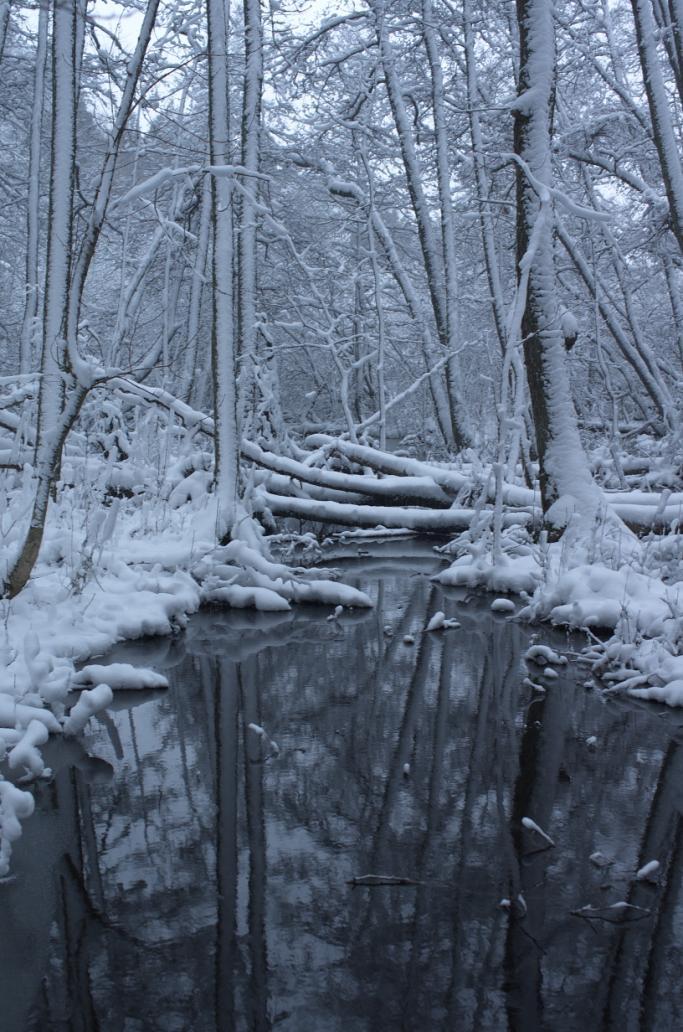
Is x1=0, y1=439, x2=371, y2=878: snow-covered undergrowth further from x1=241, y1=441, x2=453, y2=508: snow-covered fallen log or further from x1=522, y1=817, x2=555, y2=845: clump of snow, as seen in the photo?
x1=522, y1=817, x2=555, y2=845: clump of snow

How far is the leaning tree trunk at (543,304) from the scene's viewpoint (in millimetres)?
8633

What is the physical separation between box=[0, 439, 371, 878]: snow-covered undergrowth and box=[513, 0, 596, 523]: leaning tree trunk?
2.13m

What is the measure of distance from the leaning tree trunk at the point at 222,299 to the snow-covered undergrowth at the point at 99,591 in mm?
237

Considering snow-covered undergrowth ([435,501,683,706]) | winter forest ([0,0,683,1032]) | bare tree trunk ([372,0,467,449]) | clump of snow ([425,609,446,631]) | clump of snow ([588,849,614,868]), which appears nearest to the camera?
winter forest ([0,0,683,1032])

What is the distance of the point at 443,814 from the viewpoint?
4.08 metres

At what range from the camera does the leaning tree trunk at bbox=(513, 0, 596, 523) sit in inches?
340

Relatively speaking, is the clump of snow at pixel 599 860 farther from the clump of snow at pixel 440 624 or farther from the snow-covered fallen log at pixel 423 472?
the snow-covered fallen log at pixel 423 472

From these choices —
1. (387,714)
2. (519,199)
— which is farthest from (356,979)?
(519,199)

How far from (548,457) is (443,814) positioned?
523cm

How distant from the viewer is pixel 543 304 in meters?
8.81

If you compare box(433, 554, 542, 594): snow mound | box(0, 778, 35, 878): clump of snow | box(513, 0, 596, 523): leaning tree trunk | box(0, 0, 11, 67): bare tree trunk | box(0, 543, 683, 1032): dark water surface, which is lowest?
box(0, 543, 683, 1032): dark water surface

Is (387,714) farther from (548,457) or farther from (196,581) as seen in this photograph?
(548,457)

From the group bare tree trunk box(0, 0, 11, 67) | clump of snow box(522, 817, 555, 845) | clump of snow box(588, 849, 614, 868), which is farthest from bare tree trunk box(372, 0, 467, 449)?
clump of snow box(588, 849, 614, 868)

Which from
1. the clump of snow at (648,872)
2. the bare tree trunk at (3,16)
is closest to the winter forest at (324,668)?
the clump of snow at (648,872)
